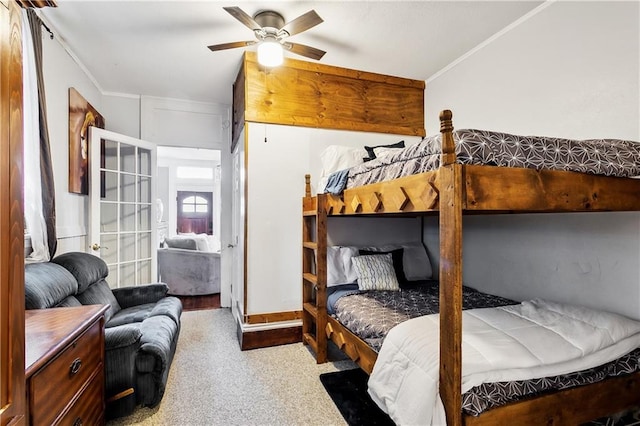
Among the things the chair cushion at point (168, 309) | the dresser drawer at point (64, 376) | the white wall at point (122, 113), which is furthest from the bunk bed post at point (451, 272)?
the white wall at point (122, 113)

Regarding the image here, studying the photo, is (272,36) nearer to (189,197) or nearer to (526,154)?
(526,154)

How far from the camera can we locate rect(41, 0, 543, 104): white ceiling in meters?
2.22

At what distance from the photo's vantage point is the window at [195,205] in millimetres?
8828

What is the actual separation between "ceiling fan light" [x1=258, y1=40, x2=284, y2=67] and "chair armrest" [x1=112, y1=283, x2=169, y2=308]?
7.45 feet

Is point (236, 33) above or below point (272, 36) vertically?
above

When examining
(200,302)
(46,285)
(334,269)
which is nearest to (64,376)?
(46,285)

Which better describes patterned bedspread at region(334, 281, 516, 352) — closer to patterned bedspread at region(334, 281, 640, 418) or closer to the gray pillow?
patterned bedspread at region(334, 281, 640, 418)

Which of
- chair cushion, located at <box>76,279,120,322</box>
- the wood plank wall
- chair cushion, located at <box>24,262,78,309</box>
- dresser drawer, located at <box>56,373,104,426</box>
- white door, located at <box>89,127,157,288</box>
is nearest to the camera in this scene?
dresser drawer, located at <box>56,373,104,426</box>

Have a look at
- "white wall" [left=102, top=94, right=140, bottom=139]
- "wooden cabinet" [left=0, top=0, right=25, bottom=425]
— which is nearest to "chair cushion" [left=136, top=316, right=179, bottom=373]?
"wooden cabinet" [left=0, top=0, right=25, bottom=425]

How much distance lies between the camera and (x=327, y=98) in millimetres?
3145

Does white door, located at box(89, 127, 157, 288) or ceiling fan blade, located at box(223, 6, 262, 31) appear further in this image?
white door, located at box(89, 127, 157, 288)

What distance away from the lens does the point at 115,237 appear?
355cm

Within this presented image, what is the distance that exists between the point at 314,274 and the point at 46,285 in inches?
74.6

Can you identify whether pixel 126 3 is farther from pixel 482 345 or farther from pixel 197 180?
pixel 197 180
